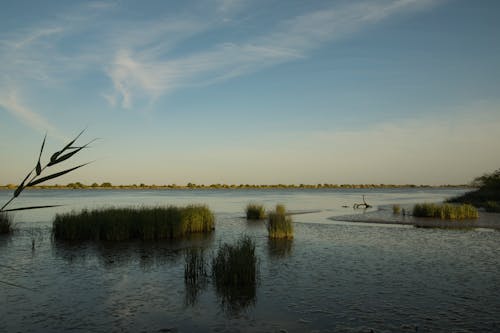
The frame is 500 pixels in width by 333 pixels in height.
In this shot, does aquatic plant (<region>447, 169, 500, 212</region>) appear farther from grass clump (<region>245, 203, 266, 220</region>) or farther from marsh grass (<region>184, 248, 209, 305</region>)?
marsh grass (<region>184, 248, 209, 305</region>)

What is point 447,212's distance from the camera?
3284cm

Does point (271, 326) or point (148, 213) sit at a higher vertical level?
point (148, 213)

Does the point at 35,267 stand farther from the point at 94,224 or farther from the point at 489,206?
the point at 489,206

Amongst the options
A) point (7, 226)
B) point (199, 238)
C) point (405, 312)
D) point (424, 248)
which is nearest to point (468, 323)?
point (405, 312)

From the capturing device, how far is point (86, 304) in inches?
391

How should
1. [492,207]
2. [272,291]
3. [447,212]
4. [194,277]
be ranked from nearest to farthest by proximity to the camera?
[272,291] → [194,277] → [447,212] → [492,207]

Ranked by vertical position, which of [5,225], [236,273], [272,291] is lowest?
[272,291]

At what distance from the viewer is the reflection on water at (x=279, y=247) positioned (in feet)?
55.4

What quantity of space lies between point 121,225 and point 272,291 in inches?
512

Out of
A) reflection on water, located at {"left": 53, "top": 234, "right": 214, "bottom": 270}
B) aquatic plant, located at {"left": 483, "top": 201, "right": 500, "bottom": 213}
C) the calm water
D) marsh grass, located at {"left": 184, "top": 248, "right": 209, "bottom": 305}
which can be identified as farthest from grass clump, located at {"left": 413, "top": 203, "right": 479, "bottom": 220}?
marsh grass, located at {"left": 184, "top": 248, "right": 209, "bottom": 305}

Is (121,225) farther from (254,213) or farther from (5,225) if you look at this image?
(254,213)

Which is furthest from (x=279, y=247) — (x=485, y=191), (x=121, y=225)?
(x=485, y=191)

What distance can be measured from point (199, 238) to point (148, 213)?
3.81m

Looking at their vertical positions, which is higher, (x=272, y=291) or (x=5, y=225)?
(x=5, y=225)
